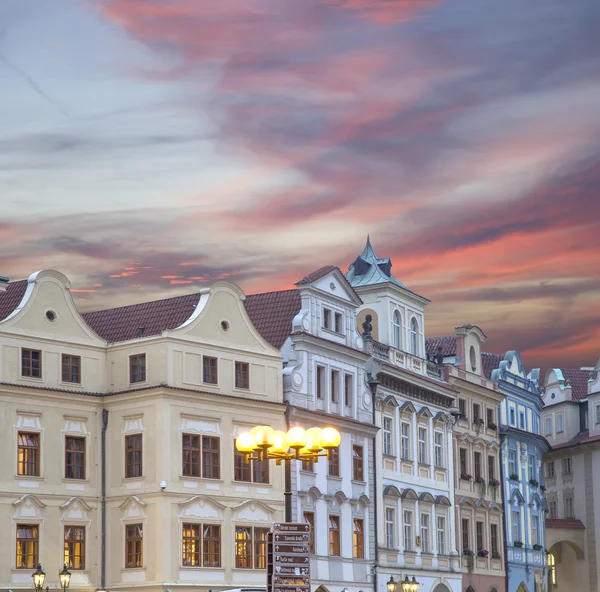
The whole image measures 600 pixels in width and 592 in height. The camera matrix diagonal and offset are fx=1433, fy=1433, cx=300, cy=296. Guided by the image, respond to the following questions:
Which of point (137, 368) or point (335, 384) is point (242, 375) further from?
point (335, 384)

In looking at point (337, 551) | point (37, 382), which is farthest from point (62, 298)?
point (337, 551)

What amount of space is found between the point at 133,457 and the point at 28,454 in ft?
14.0

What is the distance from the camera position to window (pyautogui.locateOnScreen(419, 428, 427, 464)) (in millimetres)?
72500

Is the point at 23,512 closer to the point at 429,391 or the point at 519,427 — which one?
the point at 429,391

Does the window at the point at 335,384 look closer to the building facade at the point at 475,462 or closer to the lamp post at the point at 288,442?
the building facade at the point at 475,462

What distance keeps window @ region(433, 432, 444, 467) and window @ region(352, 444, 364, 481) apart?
9101mm

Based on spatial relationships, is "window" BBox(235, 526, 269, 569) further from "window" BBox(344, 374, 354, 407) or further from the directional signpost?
the directional signpost

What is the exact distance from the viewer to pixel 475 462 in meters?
79.6

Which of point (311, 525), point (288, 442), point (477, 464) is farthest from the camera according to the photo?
point (477, 464)

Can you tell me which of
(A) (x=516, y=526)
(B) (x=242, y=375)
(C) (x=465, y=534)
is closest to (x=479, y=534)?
(C) (x=465, y=534)

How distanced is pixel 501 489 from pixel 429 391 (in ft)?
40.3

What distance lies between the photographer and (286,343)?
205 feet

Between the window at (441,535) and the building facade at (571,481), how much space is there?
87.5 feet

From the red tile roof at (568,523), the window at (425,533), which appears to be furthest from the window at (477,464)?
the red tile roof at (568,523)
